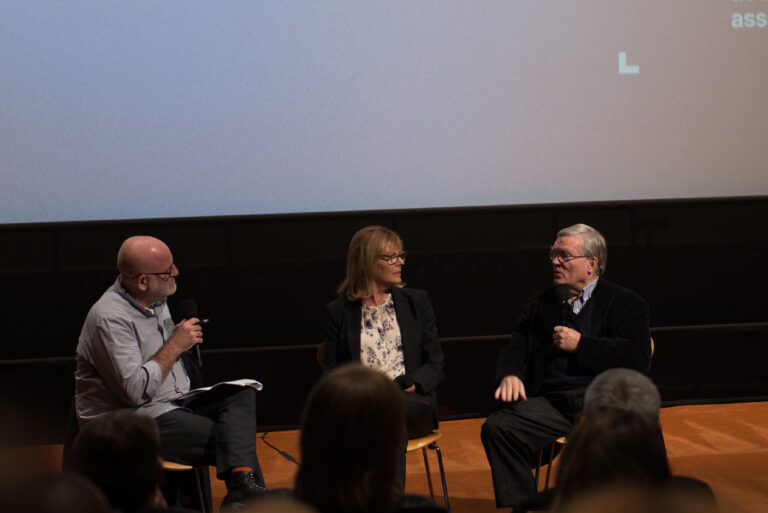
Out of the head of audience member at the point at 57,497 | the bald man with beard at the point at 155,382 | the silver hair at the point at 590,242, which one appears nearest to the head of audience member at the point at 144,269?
the bald man with beard at the point at 155,382

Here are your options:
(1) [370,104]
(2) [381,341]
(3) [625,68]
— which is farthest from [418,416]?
(3) [625,68]

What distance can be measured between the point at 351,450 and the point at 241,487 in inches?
A: 60.5

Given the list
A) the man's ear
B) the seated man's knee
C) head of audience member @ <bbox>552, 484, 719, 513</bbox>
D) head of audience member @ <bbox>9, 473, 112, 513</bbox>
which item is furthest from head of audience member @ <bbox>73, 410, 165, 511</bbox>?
the seated man's knee

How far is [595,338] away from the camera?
3.09 m

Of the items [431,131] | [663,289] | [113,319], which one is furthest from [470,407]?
[113,319]

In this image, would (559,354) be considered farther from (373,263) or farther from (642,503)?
(642,503)

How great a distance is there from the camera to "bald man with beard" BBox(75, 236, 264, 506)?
2.82 m

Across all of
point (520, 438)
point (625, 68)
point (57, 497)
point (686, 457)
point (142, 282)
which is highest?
point (625, 68)

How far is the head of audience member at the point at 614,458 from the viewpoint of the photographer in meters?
1.34

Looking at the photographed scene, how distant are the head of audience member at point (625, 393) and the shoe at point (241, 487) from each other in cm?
127

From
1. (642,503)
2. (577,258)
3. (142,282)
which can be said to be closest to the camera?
(642,503)

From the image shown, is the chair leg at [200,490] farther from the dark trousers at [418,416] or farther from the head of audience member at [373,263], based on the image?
the head of audience member at [373,263]

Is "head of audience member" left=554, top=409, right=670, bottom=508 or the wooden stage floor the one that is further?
the wooden stage floor

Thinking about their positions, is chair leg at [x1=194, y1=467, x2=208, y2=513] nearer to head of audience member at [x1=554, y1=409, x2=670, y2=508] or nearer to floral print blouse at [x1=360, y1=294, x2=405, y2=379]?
floral print blouse at [x1=360, y1=294, x2=405, y2=379]
